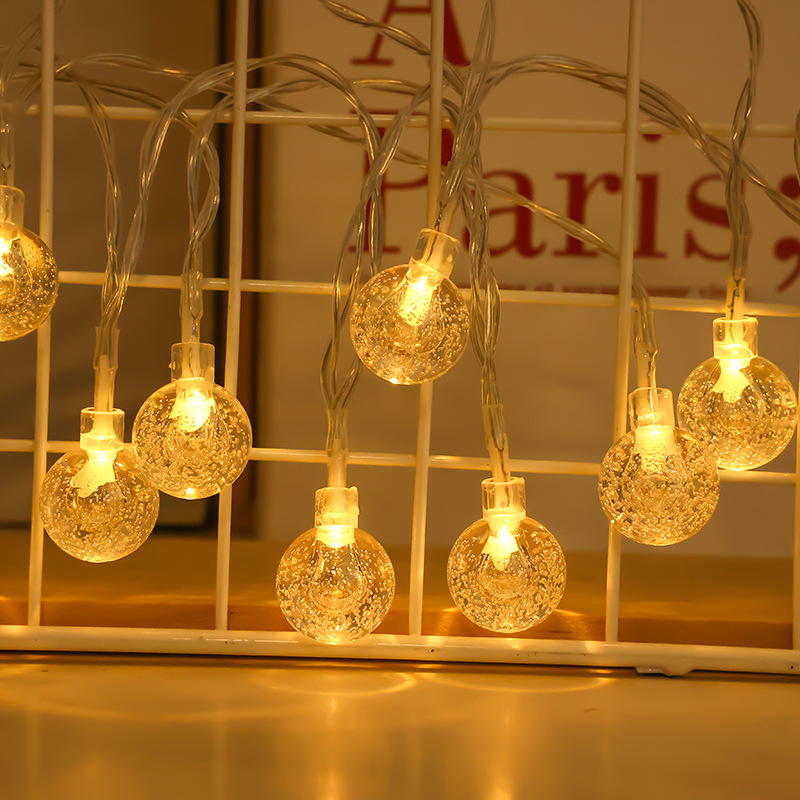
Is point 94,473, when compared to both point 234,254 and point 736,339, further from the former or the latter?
point 736,339

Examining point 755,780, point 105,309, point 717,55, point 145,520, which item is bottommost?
point 755,780

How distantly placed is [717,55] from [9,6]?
1.95 ft

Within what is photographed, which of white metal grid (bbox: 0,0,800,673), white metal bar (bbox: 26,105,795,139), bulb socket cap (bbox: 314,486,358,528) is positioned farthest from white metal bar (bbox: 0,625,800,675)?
white metal bar (bbox: 26,105,795,139)

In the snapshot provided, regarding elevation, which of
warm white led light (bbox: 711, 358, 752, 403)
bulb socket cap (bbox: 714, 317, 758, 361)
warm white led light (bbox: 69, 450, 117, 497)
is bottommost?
warm white led light (bbox: 69, 450, 117, 497)

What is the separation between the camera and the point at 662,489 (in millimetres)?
403

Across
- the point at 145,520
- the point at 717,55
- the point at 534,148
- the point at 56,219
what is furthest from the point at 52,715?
the point at 717,55

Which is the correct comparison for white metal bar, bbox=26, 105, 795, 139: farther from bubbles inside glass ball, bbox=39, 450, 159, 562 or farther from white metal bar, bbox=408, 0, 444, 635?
bubbles inside glass ball, bbox=39, 450, 159, 562

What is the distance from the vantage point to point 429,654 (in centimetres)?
48

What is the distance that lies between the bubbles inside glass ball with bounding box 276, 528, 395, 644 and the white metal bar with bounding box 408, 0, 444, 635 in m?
0.08

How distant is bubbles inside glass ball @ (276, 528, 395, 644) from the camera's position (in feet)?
1.30

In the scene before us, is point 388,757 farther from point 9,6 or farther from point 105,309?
point 9,6

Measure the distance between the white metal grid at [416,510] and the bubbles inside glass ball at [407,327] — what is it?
0.09 m

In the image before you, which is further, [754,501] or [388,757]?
[754,501]

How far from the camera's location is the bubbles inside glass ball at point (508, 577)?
15.5 inches
